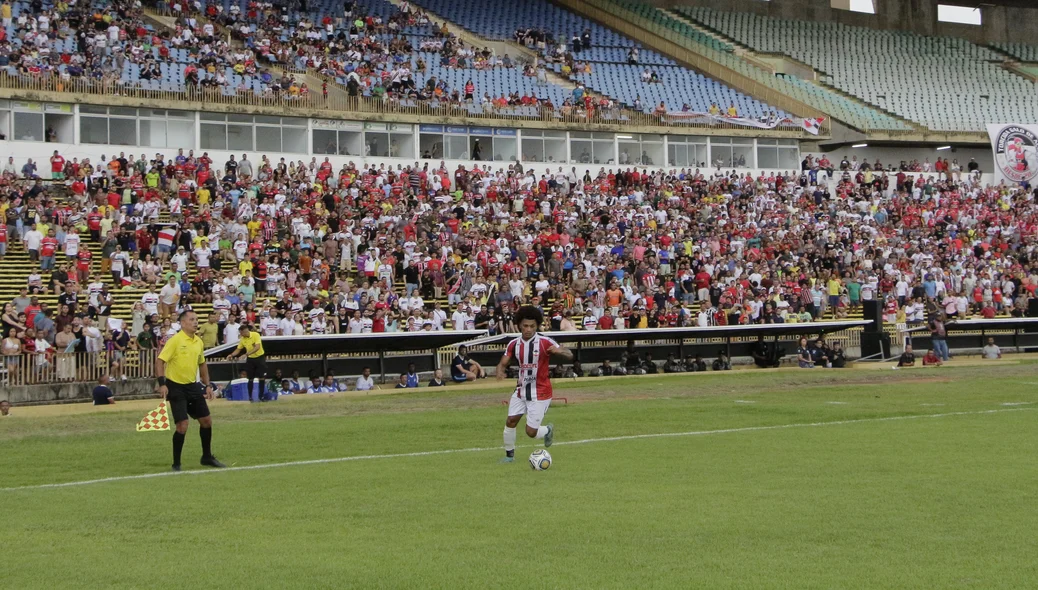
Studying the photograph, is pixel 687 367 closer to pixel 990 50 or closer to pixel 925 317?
pixel 925 317

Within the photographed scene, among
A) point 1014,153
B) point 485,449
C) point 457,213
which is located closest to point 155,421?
point 485,449

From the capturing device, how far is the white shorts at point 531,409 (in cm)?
1480

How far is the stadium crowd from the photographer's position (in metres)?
34.3

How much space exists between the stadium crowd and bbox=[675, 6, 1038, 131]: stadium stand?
1313 cm

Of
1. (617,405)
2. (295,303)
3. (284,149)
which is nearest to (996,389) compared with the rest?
(617,405)

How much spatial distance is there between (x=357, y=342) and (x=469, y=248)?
8.86m

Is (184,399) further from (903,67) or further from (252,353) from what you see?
(903,67)

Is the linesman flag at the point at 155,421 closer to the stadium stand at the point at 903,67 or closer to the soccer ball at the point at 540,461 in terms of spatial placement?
the soccer ball at the point at 540,461

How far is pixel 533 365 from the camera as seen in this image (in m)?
14.7

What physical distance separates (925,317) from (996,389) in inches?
640

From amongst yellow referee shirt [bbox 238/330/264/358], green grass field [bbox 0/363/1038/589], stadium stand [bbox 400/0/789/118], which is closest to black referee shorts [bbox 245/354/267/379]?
yellow referee shirt [bbox 238/330/264/358]

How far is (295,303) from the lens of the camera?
33.8m

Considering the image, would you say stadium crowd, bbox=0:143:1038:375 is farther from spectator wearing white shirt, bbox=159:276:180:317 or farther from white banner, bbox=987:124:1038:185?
white banner, bbox=987:124:1038:185

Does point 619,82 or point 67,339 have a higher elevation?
point 619,82
